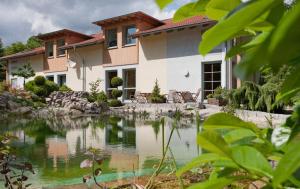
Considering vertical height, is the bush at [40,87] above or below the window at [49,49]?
below

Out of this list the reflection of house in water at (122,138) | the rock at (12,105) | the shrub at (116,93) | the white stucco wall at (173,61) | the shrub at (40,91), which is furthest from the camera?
the shrub at (40,91)

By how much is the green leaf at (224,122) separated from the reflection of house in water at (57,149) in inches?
210

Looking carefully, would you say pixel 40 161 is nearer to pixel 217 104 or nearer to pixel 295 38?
pixel 295 38

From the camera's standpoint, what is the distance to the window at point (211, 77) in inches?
758

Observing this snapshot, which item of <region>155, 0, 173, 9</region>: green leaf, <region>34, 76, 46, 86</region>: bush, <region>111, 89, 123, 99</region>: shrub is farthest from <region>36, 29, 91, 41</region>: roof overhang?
<region>155, 0, 173, 9</region>: green leaf

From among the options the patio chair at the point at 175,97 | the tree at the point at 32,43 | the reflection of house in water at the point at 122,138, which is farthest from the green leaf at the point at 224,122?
the tree at the point at 32,43

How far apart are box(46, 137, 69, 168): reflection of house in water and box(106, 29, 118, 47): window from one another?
50.8 ft

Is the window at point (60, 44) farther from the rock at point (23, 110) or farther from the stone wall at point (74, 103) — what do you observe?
the rock at point (23, 110)

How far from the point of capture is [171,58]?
68.0 ft

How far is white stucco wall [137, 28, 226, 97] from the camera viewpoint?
64.4 ft

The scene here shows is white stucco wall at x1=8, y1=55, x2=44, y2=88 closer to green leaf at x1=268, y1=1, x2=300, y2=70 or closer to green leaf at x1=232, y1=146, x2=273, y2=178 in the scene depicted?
green leaf at x1=232, y1=146, x2=273, y2=178

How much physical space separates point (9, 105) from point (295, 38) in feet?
58.7

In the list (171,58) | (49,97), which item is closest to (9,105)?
(49,97)

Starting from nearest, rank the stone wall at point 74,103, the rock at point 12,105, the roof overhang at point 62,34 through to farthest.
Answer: the rock at point 12,105
the stone wall at point 74,103
the roof overhang at point 62,34
